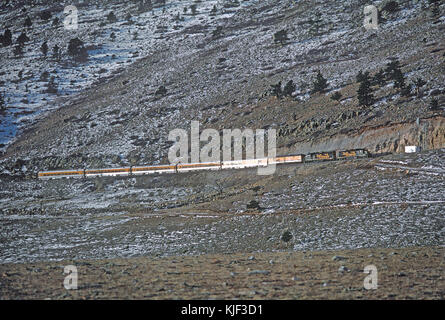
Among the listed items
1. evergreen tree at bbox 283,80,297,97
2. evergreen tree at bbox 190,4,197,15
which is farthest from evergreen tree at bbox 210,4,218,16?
evergreen tree at bbox 283,80,297,97

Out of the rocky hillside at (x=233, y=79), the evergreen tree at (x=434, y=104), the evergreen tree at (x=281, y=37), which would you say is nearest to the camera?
the evergreen tree at (x=434, y=104)

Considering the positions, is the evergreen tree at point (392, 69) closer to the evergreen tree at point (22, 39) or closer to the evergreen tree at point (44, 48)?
the evergreen tree at point (44, 48)

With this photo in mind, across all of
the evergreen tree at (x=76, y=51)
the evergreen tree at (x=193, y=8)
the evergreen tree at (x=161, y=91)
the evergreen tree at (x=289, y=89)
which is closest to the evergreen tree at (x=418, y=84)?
the evergreen tree at (x=289, y=89)

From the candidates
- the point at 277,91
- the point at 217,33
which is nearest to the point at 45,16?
the point at 217,33

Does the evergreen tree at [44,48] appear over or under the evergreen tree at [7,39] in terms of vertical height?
under

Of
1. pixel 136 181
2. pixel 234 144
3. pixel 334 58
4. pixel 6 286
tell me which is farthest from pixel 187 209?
pixel 334 58
